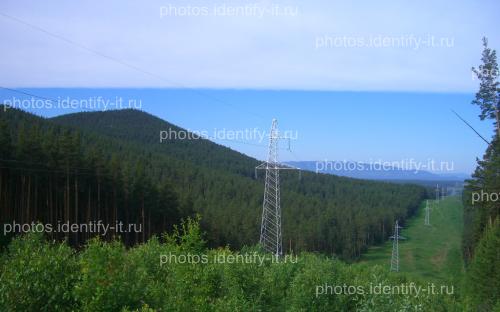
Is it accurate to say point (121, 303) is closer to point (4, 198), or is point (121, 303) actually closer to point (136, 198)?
point (4, 198)

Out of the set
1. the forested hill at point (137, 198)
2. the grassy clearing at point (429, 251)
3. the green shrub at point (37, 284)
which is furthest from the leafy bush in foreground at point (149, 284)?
the grassy clearing at point (429, 251)

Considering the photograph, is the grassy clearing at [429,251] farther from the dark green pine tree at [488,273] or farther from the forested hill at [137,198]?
the dark green pine tree at [488,273]

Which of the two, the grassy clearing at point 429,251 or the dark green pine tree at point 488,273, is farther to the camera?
the grassy clearing at point 429,251

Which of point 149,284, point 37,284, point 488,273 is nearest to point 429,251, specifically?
point 488,273

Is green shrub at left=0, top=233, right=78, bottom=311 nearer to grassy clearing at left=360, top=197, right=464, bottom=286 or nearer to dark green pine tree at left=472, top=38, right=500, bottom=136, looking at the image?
dark green pine tree at left=472, top=38, right=500, bottom=136

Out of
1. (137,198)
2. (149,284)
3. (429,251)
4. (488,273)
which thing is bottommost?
(429,251)

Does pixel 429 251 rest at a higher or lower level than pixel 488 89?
lower

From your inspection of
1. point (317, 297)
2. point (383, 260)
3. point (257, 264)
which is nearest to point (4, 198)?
point (257, 264)

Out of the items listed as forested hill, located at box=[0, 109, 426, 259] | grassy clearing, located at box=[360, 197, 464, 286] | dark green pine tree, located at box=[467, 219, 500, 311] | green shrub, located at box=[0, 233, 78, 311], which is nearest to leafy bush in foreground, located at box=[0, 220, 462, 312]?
green shrub, located at box=[0, 233, 78, 311]

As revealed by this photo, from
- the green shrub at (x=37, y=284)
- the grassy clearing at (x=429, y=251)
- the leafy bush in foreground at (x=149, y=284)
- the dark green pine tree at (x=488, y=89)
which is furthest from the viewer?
the grassy clearing at (x=429, y=251)

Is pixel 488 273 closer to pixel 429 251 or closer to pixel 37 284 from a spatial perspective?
pixel 37 284

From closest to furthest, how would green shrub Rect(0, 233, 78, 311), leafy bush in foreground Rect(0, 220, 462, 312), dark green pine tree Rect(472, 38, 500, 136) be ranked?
green shrub Rect(0, 233, 78, 311) → leafy bush in foreground Rect(0, 220, 462, 312) → dark green pine tree Rect(472, 38, 500, 136)

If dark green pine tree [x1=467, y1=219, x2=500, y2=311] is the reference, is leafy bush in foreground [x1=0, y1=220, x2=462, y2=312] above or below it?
above

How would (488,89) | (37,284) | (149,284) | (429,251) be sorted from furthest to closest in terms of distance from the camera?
(429,251), (488,89), (149,284), (37,284)
